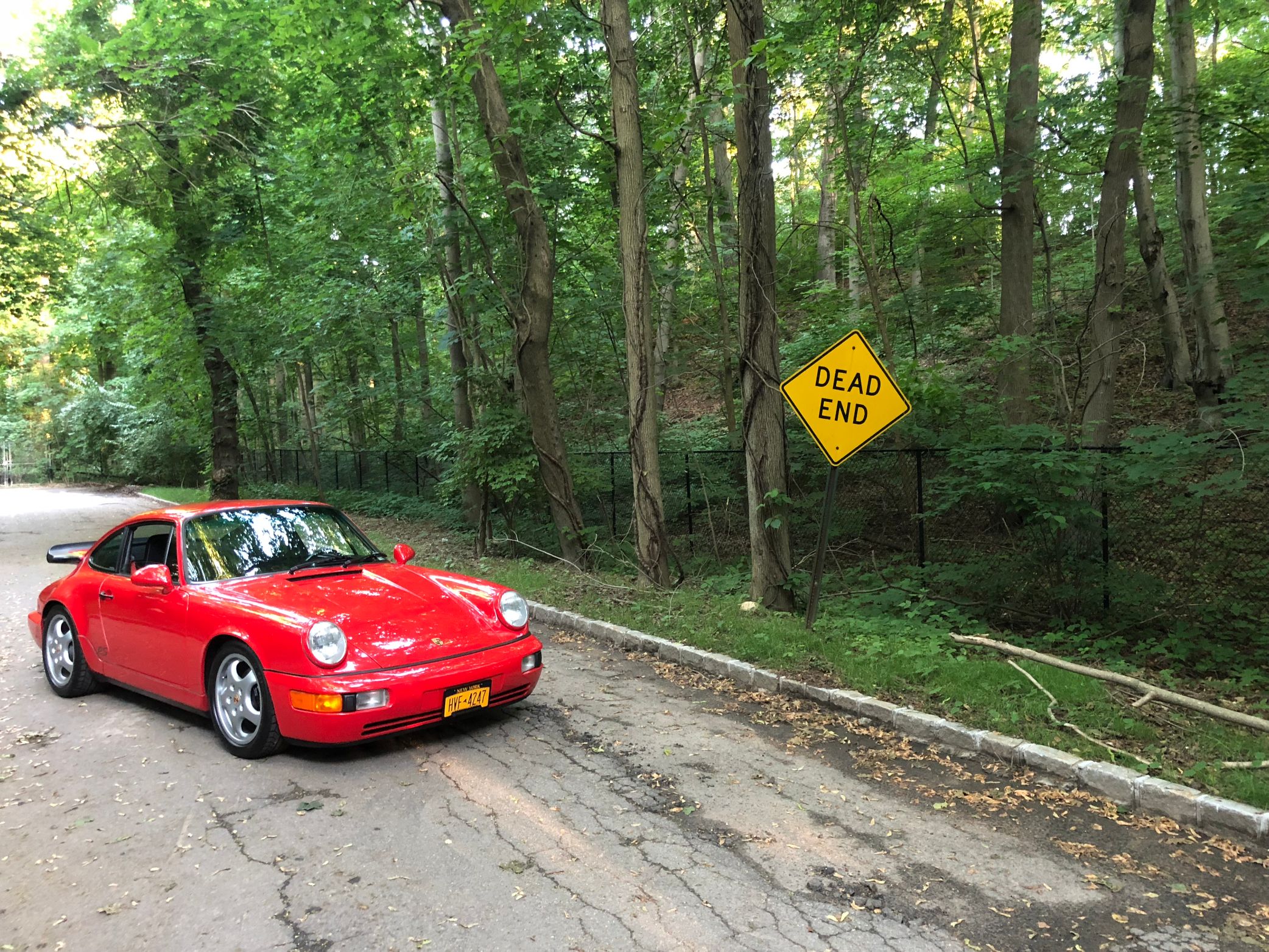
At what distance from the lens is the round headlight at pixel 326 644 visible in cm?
422

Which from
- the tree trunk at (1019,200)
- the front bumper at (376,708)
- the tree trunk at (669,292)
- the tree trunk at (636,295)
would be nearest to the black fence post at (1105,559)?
the tree trunk at (1019,200)

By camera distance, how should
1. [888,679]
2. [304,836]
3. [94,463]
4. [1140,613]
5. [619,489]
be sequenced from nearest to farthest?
[304,836], [888,679], [1140,613], [619,489], [94,463]

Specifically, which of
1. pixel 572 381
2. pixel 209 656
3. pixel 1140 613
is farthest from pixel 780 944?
pixel 572 381

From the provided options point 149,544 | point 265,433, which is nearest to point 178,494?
point 265,433

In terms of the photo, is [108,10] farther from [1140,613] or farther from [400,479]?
[1140,613]

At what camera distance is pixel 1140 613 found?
7.59m

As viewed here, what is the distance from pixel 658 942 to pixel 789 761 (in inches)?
77.4

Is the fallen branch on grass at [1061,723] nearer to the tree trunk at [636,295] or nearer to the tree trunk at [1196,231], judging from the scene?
the tree trunk at [636,295]

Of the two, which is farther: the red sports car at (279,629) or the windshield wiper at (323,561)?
the windshield wiper at (323,561)

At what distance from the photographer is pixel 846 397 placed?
256 inches

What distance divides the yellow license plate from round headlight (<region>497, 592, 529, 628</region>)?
51 cm

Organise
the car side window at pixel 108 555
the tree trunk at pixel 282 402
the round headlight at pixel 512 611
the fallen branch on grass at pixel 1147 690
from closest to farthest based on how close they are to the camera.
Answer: the fallen branch on grass at pixel 1147 690 → the round headlight at pixel 512 611 → the car side window at pixel 108 555 → the tree trunk at pixel 282 402

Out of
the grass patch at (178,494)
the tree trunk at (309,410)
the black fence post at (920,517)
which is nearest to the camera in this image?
the black fence post at (920,517)

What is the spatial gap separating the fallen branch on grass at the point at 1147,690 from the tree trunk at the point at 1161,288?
346 inches
